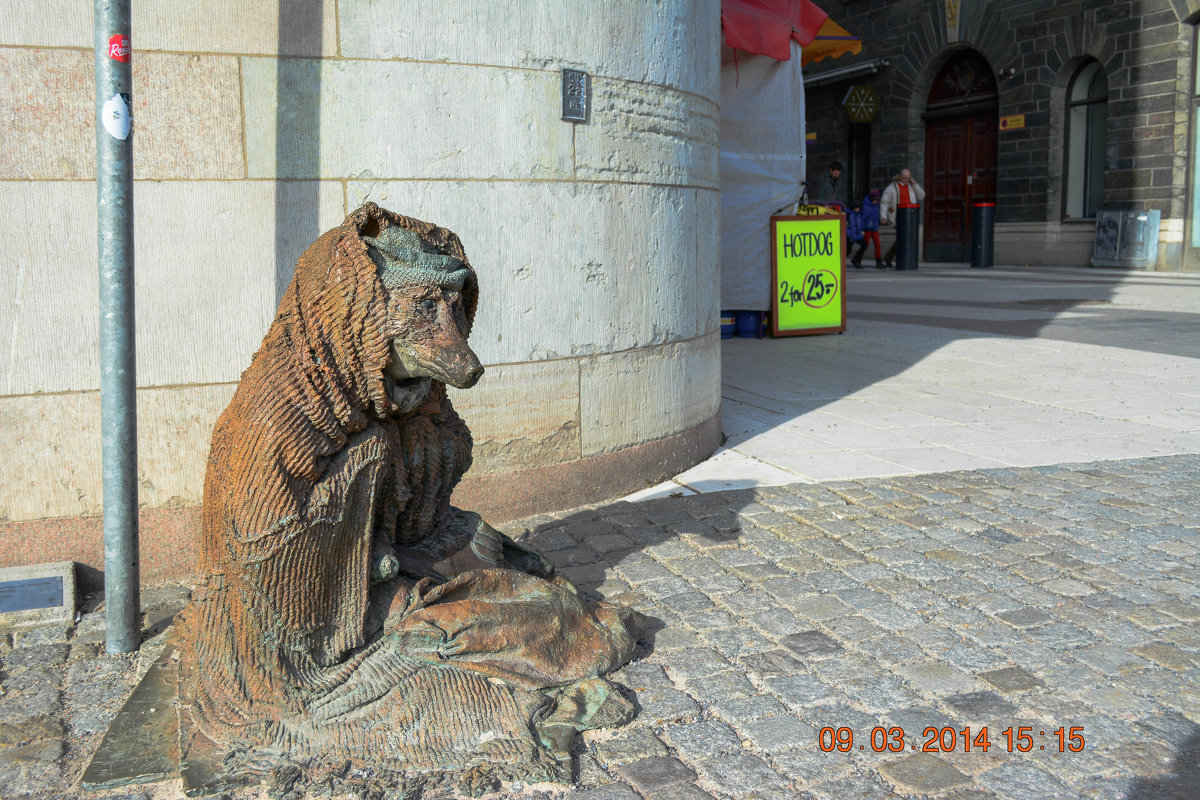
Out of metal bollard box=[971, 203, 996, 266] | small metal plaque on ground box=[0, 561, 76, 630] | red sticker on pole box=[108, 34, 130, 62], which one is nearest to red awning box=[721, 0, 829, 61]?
red sticker on pole box=[108, 34, 130, 62]

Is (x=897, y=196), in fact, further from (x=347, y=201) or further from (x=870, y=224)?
(x=347, y=201)

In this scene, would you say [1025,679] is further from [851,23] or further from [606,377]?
[851,23]

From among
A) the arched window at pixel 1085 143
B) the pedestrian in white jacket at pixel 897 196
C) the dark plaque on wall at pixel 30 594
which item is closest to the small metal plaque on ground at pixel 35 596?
the dark plaque on wall at pixel 30 594

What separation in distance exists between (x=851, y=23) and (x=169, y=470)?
25.2 meters

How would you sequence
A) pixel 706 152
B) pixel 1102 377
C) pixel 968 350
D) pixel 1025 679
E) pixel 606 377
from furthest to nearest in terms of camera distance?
pixel 968 350 < pixel 1102 377 < pixel 706 152 < pixel 606 377 < pixel 1025 679

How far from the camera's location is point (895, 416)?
6758 mm

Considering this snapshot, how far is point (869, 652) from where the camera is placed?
3234mm

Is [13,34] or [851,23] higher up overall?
[851,23]

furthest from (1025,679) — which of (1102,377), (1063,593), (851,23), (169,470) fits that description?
(851,23)

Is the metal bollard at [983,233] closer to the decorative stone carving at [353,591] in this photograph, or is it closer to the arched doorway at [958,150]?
the arched doorway at [958,150]

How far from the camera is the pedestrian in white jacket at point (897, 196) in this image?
68.0 ft

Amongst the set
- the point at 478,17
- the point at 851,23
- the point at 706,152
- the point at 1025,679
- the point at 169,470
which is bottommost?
the point at 1025,679

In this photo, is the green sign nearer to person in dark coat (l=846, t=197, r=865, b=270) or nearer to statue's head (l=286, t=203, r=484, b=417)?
statue's head (l=286, t=203, r=484, b=417)

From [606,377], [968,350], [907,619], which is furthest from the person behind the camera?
[968,350]
